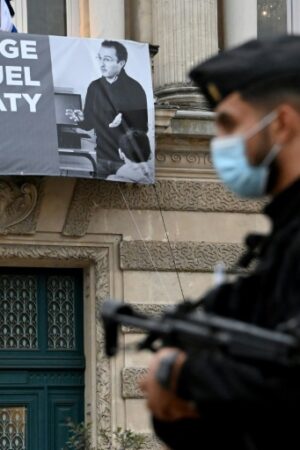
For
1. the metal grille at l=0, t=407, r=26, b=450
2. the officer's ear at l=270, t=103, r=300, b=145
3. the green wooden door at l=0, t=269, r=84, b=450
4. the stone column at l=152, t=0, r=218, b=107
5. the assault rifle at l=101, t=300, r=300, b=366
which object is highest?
the stone column at l=152, t=0, r=218, b=107

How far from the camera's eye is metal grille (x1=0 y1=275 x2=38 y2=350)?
16078mm

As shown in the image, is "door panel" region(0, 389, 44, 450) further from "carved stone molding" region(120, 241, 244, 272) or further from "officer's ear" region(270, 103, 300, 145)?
"officer's ear" region(270, 103, 300, 145)

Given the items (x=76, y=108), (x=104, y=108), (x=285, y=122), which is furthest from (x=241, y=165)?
(x=104, y=108)

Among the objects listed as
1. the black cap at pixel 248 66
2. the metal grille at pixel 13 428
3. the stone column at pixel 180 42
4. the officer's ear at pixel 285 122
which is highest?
the stone column at pixel 180 42

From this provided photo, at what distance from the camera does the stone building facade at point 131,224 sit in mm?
15781

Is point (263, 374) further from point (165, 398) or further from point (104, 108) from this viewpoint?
point (104, 108)

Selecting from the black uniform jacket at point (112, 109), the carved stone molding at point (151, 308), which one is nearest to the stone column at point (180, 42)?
the black uniform jacket at point (112, 109)

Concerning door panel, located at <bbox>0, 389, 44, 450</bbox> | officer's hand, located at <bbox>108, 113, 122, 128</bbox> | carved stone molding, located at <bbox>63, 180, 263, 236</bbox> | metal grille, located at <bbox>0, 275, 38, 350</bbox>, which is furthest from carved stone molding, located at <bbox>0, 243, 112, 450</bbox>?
officer's hand, located at <bbox>108, 113, 122, 128</bbox>

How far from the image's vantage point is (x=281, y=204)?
384 centimetres

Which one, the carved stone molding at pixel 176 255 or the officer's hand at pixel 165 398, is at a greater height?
the officer's hand at pixel 165 398

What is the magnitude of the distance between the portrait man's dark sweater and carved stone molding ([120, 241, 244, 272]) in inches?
41.9

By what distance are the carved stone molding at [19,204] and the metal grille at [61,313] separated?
717 mm

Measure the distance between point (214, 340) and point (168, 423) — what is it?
0.37m

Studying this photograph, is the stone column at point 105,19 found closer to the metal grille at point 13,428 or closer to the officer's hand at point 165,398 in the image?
the metal grille at point 13,428
